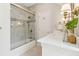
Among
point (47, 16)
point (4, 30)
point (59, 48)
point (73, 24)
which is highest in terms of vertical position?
point (47, 16)

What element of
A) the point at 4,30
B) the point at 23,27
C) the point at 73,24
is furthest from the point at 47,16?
the point at 73,24

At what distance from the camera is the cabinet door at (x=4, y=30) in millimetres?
2325

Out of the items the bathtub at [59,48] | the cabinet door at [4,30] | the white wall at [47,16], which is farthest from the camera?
the white wall at [47,16]

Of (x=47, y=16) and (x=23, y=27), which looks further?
(x=47, y=16)

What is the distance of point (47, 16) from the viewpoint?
14.9 feet

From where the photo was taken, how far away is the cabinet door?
232 cm

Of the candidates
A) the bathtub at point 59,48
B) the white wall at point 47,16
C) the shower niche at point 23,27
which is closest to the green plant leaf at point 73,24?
the bathtub at point 59,48

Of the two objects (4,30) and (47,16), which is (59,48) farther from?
(47,16)

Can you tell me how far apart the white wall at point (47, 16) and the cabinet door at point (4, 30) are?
2.27 metres

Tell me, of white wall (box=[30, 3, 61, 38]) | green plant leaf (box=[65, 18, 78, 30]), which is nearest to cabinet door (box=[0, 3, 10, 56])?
green plant leaf (box=[65, 18, 78, 30])

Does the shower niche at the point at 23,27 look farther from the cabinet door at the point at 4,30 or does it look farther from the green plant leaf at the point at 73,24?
the green plant leaf at the point at 73,24

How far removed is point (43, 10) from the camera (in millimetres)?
4555

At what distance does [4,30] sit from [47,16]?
2.54 m

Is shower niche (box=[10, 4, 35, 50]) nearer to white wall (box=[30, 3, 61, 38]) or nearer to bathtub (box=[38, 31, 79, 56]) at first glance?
white wall (box=[30, 3, 61, 38])
